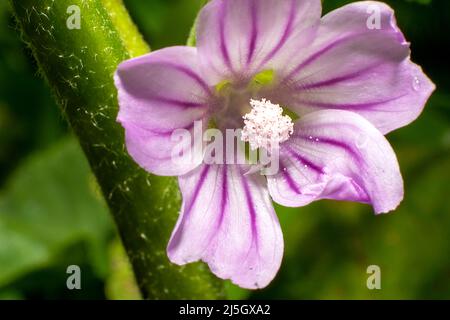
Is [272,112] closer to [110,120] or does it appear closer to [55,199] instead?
[110,120]

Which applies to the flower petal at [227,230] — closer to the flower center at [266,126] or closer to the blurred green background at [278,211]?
the flower center at [266,126]

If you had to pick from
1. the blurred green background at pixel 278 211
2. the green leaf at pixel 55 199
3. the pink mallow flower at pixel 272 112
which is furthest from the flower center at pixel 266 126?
the green leaf at pixel 55 199

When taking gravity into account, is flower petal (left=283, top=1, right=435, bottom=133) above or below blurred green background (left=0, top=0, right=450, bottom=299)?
above

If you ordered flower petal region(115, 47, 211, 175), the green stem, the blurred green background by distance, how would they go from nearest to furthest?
flower petal region(115, 47, 211, 175) < the green stem < the blurred green background

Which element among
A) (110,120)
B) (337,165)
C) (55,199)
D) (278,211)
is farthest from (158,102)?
(55,199)

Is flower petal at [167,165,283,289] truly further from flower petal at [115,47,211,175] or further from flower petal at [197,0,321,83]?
flower petal at [197,0,321,83]

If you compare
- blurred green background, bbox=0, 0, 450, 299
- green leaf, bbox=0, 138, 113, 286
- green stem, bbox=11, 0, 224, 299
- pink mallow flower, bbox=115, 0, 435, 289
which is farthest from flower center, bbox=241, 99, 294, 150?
green leaf, bbox=0, 138, 113, 286
